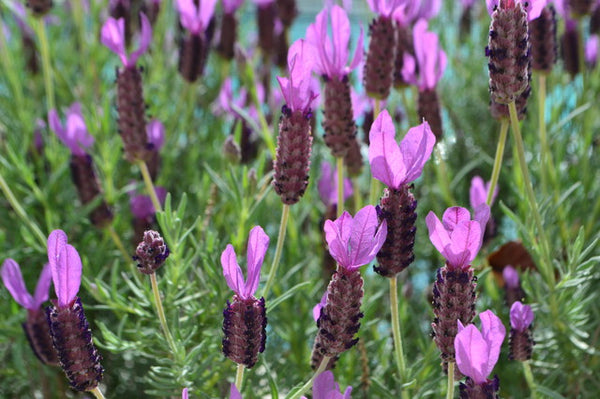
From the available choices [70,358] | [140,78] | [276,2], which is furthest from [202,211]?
[70,358]

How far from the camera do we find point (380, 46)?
0.91 m

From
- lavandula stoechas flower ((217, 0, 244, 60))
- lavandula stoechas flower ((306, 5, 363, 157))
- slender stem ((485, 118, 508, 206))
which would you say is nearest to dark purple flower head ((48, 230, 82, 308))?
lavandula stoechas flower ((306, 5, 363, 157))

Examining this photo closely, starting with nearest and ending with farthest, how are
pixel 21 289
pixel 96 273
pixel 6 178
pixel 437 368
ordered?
pixel 21 289 → pixel 437 368 → pixel 96 273 → pixel 6 178

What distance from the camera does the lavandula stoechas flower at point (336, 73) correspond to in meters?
0.82

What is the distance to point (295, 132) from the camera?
76 centimetres

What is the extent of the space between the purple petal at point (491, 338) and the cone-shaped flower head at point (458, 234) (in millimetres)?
53

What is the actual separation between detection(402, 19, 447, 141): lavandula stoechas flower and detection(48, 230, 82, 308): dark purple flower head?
539 millimetres

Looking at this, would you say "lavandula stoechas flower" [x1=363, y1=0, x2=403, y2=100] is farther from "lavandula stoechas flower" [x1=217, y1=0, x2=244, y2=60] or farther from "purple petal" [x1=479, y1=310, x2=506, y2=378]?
"lavandula stoechas flower" [x1=217, y1=0, x2=244, y2=60]

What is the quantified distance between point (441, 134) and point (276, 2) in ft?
1.75

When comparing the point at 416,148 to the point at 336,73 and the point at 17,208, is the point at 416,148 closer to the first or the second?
the point at 336,73

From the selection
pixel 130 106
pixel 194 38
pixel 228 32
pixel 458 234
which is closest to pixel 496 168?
pixel 458 234

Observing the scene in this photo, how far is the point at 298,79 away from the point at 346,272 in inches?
6.9

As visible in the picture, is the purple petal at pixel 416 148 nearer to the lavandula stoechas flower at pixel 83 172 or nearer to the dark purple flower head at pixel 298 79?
the dark purple flower head at pixel 298 79

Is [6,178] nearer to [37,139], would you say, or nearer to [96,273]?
[37,139]
